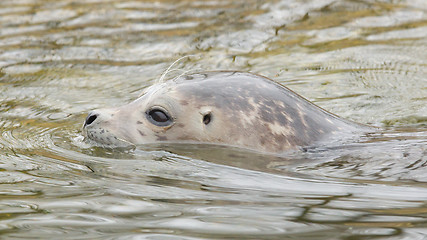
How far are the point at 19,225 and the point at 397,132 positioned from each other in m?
2.79

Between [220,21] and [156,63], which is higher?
[220,21]

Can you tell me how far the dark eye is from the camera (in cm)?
477

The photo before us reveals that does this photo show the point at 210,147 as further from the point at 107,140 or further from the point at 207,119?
the point at 107,140

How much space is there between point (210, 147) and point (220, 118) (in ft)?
0.64

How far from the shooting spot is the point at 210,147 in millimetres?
4660

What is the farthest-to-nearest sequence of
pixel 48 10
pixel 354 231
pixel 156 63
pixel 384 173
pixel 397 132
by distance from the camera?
pixel 48 10, pixel 156 63, pixel 397 132, pixel 384 173, pixel 354 231

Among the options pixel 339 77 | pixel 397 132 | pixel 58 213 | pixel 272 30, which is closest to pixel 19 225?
pixel 58 213

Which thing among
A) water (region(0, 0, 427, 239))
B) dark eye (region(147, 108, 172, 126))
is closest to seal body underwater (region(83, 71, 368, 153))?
dark eye (region(147, 108, 172, 126))

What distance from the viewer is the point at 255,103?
4660 mm

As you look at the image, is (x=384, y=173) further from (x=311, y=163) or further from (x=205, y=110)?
(x=205, y=110)

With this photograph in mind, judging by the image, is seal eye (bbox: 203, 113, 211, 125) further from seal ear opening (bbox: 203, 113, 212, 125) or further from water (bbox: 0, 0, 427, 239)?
water (bbox: 0, 0, 427, 239)

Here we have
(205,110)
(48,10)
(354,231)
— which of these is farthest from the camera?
(48,10)

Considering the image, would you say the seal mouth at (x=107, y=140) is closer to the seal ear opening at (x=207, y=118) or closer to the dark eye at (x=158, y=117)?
the dark eye at (x=158, y=117)

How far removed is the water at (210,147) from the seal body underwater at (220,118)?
12 cm
